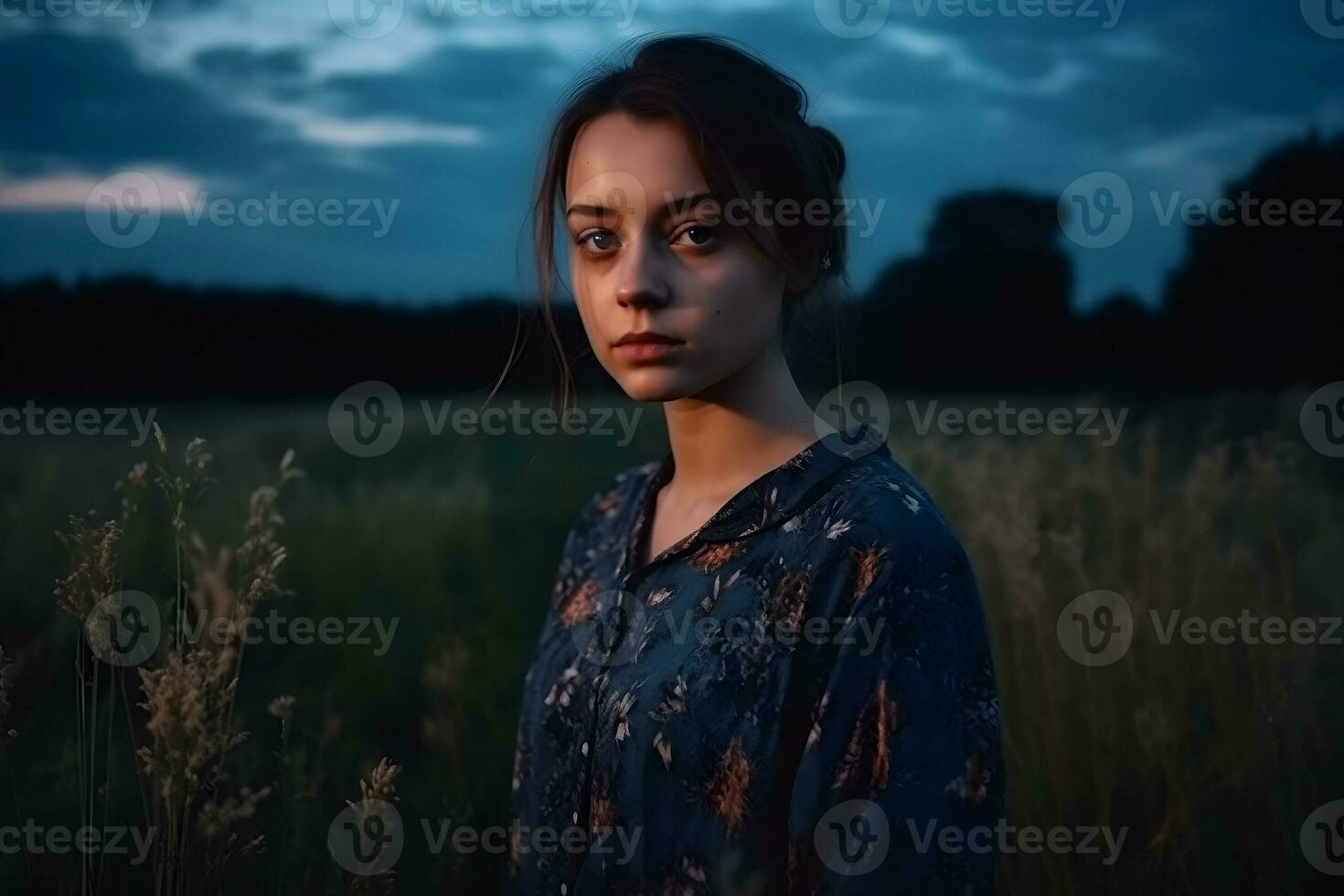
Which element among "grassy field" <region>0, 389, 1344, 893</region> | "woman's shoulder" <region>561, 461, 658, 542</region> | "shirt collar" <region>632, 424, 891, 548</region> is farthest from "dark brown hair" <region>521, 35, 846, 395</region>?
"grassy field" <region>0, 389, 1344, 893</region>

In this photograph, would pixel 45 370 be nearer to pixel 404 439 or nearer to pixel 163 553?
pixel 163 553

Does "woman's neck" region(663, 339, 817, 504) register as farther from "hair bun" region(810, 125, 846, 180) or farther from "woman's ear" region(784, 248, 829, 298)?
"hair bun" region(810, 125, 846, 180)

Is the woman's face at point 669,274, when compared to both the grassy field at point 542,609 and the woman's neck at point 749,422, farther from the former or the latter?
the grassy field at point 542,609

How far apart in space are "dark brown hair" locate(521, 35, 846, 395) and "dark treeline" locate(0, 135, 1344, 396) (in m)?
0.27

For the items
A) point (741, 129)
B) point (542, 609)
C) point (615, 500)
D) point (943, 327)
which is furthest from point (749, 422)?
point (943, 327)

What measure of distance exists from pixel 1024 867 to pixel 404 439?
1696 mm

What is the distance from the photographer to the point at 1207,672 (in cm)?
231

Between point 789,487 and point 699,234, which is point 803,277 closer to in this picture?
point 699,234

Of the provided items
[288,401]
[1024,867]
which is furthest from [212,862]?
[1024,867]

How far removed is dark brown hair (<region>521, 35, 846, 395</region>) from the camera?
1484 mm

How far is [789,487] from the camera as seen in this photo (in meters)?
1.54

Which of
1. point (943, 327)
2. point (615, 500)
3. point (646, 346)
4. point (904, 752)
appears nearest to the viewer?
point (904, 752)

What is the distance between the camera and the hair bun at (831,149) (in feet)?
5.59

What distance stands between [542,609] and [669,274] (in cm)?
127
